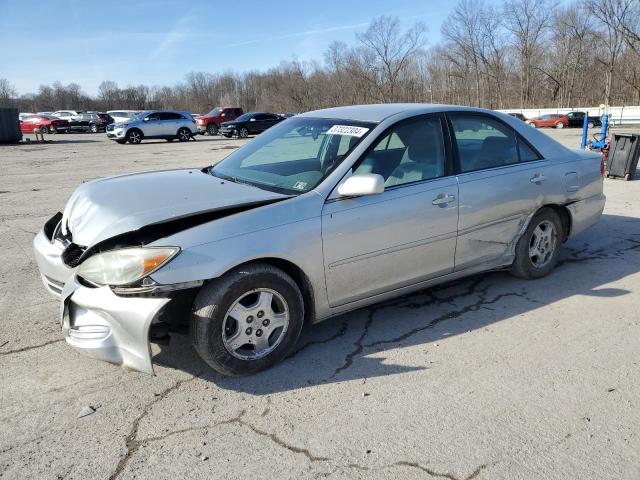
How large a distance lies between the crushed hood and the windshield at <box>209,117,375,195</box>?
0.20 meters

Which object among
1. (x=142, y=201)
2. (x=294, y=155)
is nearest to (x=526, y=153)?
(x=294, y=155)

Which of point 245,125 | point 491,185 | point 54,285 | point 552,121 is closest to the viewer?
point 54,285

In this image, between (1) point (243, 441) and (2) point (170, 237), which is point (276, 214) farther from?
(1) point (243, 441)

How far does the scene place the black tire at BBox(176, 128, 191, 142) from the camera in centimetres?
2773

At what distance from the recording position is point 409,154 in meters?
3.84

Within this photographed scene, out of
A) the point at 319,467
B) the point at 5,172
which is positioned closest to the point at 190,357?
the point at 319,467

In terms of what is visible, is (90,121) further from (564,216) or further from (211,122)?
(564,216)

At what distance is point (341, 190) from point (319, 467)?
1669mm

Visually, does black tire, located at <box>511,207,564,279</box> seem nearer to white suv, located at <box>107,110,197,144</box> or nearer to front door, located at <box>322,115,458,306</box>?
front door, located at <box>322,115,458,306</box>

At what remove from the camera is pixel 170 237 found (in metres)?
2.86

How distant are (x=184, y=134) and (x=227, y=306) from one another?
2661 centimetres

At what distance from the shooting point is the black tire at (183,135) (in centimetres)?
2773

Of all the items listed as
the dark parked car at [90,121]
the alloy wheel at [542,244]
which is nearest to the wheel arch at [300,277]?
the alloy wheel at [542,244]

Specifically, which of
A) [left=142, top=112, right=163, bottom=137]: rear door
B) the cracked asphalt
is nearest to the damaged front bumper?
the cracked asphalt
